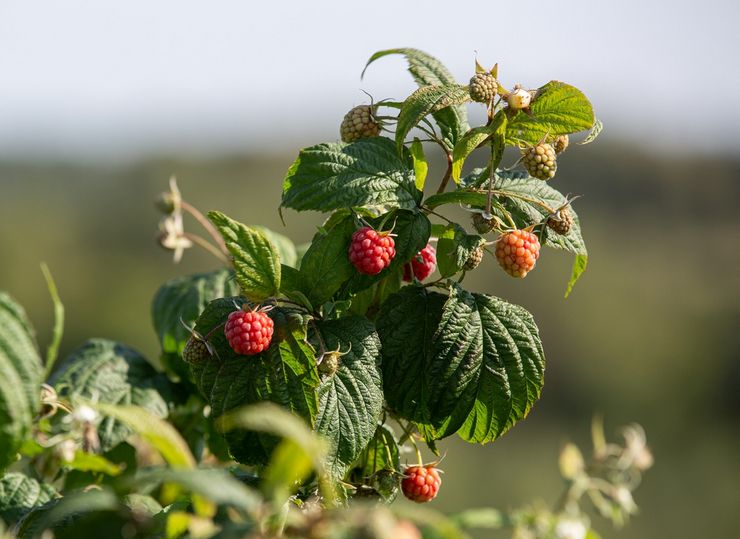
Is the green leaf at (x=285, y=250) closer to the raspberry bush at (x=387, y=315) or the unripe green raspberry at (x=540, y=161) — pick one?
the raspberry bush at (x=387, y=315)

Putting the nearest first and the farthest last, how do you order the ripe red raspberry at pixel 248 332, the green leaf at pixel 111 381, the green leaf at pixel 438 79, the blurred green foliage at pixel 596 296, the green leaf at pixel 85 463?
the ripe red raspberry at pixel 248 332 → the green leaf at pixel 438 79 → the green leaf at pixel 85 463 → the green leaf at pixel 111 381 → the blurred green foliage at pixel 596 296

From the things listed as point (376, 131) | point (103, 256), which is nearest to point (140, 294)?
point (103, 256)

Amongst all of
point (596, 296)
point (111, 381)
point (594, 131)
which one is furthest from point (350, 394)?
point (596, 296)

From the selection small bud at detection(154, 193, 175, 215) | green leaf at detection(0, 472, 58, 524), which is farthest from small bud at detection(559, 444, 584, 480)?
small bud at detection(154, 193, 175, 215)

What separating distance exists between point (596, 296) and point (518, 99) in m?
12.6

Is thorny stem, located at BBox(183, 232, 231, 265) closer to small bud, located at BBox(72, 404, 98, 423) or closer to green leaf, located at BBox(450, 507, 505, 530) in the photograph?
small bud, located at BBox(72, 404, 98, 423)

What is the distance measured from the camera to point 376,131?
1.34 meters

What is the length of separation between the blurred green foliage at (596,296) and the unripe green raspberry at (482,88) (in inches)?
304

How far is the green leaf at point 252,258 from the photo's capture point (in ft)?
3.65

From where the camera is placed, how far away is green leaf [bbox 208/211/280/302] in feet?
3.65

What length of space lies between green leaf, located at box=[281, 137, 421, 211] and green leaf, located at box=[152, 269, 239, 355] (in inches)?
23.8

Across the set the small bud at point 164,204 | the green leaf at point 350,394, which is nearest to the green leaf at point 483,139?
the green leaf at point 350,394

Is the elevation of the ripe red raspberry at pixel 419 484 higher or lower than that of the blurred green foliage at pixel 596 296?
higher

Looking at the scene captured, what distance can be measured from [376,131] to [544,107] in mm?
232
